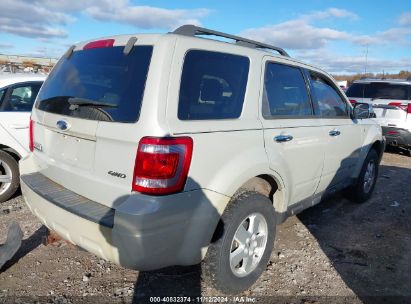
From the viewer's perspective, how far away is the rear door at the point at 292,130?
2988 mm

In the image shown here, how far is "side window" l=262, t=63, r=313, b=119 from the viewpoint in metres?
3.03

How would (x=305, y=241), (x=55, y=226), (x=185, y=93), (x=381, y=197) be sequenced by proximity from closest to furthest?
(x=185, y=93) < (x=55, y=226) < (x=305, y=241) < (x=381, y=197)

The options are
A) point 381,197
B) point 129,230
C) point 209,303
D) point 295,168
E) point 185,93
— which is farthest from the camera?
point 381,197

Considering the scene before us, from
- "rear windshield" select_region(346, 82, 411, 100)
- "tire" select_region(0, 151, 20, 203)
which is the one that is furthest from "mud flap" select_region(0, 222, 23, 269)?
"rear windshield" select_region(346, 82, 411, 100)

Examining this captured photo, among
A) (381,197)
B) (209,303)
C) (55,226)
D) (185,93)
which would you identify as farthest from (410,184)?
(55,226)

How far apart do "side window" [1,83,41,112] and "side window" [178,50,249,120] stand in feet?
10.8

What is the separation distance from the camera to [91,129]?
7.88ft

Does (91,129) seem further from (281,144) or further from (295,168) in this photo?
(295,168)

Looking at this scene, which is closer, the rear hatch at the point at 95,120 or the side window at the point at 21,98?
the rear hatch at the point at 95,120

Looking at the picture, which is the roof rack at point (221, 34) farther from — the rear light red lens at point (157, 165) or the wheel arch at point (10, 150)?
the wheel arch at point (10, 150)

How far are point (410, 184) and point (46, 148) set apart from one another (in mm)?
5887

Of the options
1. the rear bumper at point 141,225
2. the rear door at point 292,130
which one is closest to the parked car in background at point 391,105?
the rear door at point 292,130

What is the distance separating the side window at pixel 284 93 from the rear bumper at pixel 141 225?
3.28 feet

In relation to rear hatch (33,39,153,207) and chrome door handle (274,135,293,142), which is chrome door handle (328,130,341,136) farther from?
rear hatch (33,39,153,207)
